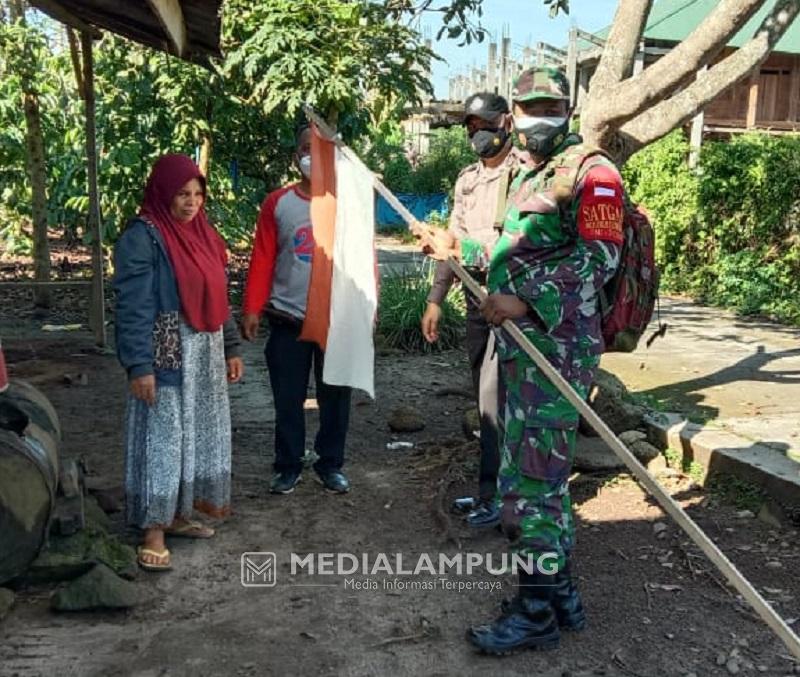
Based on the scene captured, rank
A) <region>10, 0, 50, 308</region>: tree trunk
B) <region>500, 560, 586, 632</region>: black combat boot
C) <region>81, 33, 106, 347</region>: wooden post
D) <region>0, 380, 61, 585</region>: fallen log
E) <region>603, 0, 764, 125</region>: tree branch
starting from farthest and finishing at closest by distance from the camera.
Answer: <region>10, 0, 50, 308</region>: tree trunk → <region>81, 33, 106, 347</region>: wooden post → <region>603, 0, 764, 125</region>: tree branch → <region>0, 380, 61, 585</region>: fallen log → <region>500, 560, 586, 632</region>: black combat boot

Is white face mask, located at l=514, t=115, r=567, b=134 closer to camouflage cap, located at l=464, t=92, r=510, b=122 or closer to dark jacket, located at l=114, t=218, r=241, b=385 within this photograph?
camouflage cap, located at l=464, t=92, r=510, b=122

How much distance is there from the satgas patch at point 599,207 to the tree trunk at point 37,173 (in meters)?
6.88

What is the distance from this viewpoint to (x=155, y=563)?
3697 millimetres

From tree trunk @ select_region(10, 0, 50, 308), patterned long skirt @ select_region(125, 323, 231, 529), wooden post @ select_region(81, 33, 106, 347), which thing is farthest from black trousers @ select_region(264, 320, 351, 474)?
tree trunk @ select_region(10, 0, 50, 308)

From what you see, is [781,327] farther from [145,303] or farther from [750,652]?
[145,303]

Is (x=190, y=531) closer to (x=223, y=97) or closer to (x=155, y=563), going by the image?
(x=155, y=563)

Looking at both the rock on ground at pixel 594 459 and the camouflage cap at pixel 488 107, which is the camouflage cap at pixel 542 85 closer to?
the camouflage cap at pixel 488 107

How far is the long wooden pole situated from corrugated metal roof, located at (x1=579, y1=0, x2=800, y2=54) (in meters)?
17.3

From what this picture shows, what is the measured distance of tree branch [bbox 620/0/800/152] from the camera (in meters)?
5.40

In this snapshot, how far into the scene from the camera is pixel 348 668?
3.04m

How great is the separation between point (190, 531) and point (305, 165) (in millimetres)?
Answer: 1775

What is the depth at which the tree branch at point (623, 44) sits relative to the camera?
17.7ft

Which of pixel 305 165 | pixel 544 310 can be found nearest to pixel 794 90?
pixel 305 165

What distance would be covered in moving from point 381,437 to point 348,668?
8.92 feet
